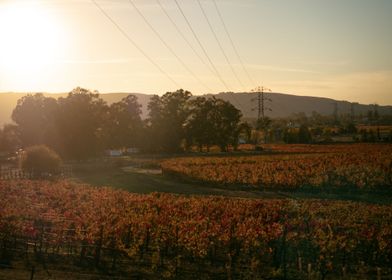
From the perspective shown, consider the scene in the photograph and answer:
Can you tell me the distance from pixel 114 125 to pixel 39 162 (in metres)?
42.7

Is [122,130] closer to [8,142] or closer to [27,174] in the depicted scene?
[8,142]

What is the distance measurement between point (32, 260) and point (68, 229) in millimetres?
2096

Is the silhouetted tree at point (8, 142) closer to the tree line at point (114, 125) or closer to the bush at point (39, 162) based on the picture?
the tree line at point (114, 125)

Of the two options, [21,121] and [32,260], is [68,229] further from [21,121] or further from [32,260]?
[21,121]

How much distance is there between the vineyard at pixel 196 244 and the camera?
21.1m

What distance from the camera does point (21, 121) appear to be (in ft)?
308

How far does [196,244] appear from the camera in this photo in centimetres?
2277

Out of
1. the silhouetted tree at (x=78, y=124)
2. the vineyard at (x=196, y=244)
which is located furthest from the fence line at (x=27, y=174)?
the vineyard at (x=196, y=244)

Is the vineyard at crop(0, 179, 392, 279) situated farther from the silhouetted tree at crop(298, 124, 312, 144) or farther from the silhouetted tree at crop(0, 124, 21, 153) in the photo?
the silhouetted tree at crop(298, 124, 312, 144)

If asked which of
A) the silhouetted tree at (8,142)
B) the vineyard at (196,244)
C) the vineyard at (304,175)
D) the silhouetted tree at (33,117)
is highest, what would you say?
the silhouetted tree at (33,117)

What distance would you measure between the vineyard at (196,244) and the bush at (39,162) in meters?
36.5

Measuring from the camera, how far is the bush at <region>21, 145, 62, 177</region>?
6456 centimetres

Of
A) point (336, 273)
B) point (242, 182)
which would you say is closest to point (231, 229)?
point (336, 273)

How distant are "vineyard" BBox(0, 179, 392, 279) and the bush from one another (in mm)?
36491
